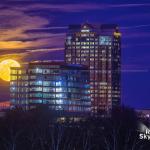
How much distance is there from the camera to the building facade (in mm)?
135375

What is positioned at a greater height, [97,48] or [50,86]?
[97,48]

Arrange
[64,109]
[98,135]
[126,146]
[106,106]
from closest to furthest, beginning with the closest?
[126,146] < [98,135] < [64,109] < [106,106]

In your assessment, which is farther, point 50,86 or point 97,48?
point 97,48

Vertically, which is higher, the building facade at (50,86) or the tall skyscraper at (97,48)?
the tall skyscraper at (97,48)

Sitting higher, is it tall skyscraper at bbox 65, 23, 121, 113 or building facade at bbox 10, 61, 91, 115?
tall skyscraper at bbox 65, 23, 121, 113

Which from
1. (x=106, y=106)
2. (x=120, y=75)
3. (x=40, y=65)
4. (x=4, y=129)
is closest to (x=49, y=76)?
(x=40, y=65)

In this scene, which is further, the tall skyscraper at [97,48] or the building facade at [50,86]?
the tall skyscraper at [97,48]

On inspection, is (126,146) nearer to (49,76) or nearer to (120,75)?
(49,76)

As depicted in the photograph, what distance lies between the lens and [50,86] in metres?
137

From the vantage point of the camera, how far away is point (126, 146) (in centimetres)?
5022

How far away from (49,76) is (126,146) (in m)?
85.7

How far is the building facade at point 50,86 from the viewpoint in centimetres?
13538

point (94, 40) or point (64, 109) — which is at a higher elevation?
point (94, 40)

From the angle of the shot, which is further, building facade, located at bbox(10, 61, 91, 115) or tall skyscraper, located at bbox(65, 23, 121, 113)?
tall skyscraper, located at bbox(65, 23, 121, 113)
